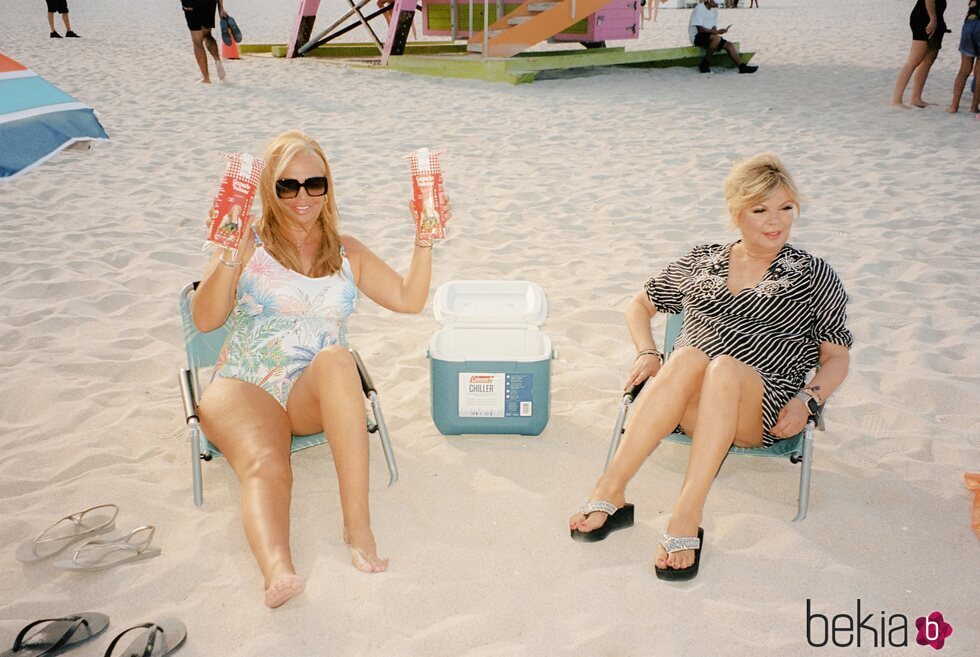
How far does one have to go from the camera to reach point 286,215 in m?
2.56

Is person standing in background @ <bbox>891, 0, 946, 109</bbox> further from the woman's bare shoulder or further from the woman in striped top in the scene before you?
the woman's bare shoulder

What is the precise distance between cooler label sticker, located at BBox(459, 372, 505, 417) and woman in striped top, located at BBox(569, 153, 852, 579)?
500 mm

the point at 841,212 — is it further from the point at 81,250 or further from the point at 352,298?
the point at 81,250

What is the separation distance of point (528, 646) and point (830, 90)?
9.61 metres

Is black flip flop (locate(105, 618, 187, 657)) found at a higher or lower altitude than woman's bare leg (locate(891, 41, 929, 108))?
lower

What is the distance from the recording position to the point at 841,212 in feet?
17.9

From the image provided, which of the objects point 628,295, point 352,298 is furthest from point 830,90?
point 352,298

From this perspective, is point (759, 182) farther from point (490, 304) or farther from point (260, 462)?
point (260, 462)

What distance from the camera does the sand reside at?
216 centimetres

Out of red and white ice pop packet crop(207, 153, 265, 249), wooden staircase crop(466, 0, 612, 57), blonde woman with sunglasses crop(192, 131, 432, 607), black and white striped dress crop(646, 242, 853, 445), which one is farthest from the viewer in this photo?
wooden staircase crop(466, 0, 612, 57)

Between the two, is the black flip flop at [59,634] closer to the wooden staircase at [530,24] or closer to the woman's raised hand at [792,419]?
the woman's raised hand at [792,419]

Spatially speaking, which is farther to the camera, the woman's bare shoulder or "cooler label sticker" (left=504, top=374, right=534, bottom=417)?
"cooler label sticker" (left=504, top=374, right=534, bottom=417)

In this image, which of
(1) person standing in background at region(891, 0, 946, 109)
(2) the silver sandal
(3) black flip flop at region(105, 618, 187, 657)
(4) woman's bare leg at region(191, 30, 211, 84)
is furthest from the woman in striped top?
(4) woman's bare leg at region(191, 30, 211, 84)

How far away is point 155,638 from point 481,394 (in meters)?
1.31
